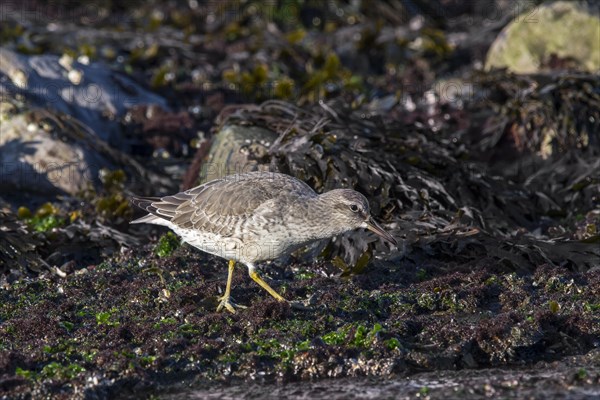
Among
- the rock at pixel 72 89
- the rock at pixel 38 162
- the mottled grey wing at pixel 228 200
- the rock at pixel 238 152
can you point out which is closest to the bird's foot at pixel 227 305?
the mottled grey wing at pixel 228 200

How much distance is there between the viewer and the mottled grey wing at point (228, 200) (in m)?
5.78

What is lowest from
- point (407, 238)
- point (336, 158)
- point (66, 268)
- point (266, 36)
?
point (66, 268)

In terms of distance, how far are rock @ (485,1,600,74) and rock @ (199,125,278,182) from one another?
3.75 meters

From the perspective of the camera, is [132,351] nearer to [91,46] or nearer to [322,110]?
[322,110]

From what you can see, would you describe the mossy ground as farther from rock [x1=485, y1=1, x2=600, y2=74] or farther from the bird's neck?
rock [x1=485, y1=1, x2=600, y2=74]

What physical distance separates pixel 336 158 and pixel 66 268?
222cm

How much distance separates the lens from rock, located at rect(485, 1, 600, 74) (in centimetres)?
1019

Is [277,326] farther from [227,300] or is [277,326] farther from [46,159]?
[46,159]

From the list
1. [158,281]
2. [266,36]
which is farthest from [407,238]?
[266,36]

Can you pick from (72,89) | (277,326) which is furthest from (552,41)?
(277,326)

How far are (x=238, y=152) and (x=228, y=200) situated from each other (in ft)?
5.30

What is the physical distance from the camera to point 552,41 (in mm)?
10352

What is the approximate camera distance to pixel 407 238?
652cm

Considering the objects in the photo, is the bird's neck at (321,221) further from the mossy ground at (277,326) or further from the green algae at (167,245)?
the green algae at (167,245)
